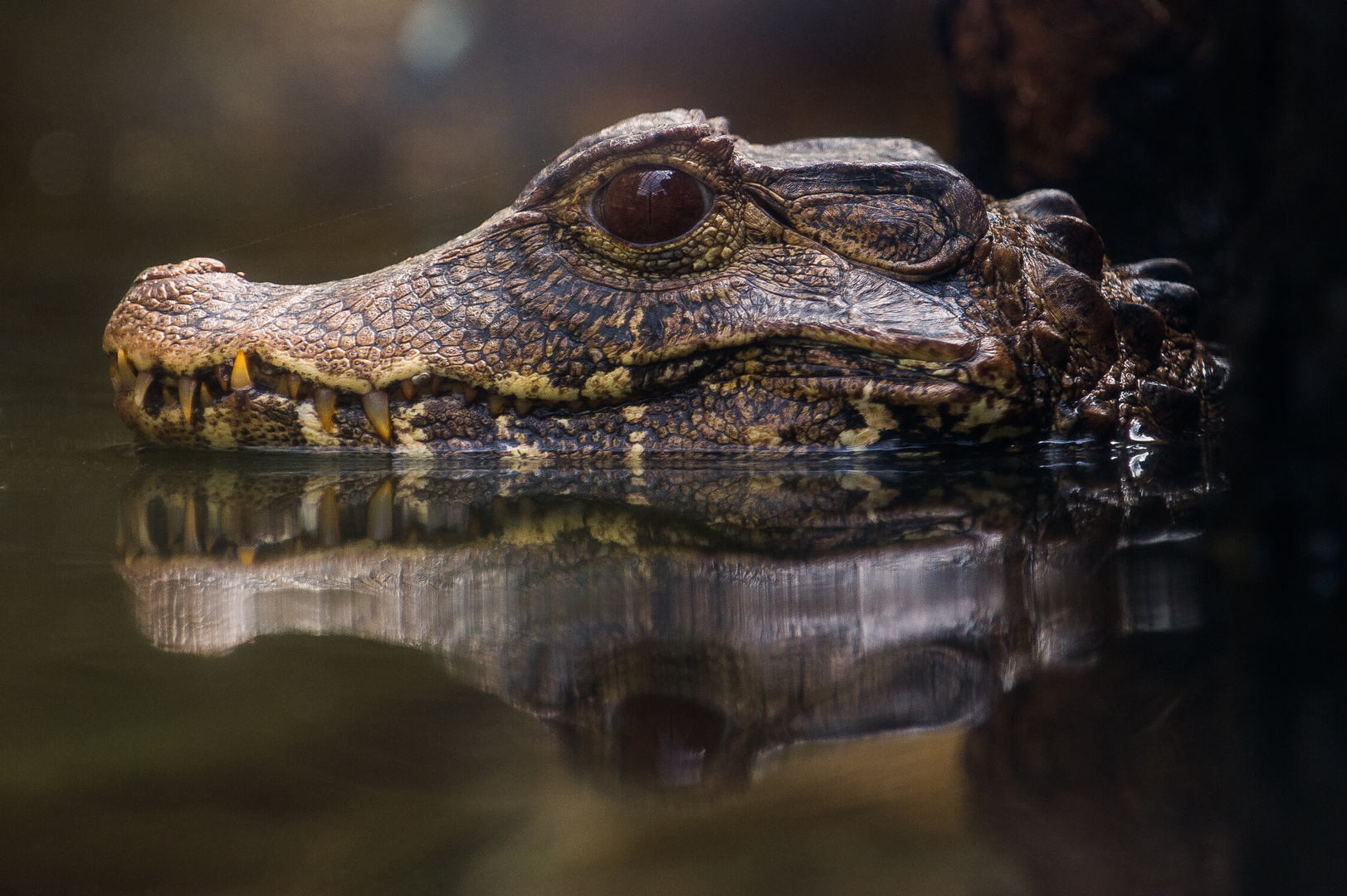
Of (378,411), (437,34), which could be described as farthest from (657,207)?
(437,34)

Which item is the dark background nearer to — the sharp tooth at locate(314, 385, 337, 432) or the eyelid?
the sharp tooth at locate(314, 385, 337, 432)

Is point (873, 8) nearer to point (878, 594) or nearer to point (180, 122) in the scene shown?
point (180, 122)

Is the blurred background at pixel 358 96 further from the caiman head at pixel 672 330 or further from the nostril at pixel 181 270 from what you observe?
the caiman head at pixel 672 330

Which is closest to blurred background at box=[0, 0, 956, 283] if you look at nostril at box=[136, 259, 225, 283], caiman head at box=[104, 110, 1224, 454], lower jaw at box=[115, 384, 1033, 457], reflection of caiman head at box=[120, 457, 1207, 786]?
nostril at box=[136, 259, 225, 283]

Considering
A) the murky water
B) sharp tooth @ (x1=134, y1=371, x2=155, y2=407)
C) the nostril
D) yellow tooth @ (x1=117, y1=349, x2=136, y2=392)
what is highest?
the nostril

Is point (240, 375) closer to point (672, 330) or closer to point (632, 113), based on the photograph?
point (672, 330)

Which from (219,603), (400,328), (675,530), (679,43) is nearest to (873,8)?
(679,43)
